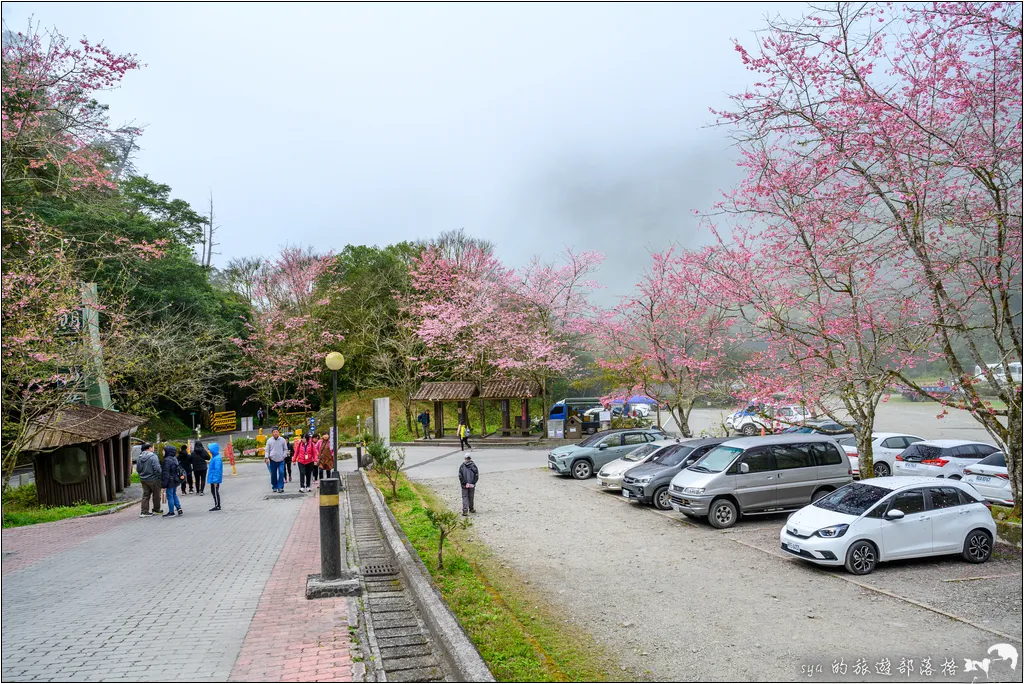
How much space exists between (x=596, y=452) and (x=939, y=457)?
947 cm

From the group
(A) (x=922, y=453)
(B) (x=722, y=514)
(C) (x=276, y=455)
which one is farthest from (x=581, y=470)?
(A) (x=922, y=453)

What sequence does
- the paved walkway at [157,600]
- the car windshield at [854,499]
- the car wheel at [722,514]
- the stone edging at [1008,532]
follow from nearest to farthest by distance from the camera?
the paved walkway at [157,600]
the car windshield at [854,499]
the stone edging at [1008,532]
the car wheel at [722,514]

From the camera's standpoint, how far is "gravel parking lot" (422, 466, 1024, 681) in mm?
6473

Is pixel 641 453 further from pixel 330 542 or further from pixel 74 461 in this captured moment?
pixel 74 461

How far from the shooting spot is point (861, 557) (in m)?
9.87

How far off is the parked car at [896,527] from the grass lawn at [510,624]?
4.51m

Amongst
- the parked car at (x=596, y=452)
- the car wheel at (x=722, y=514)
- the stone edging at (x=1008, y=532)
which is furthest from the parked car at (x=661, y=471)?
the stone edging at (x=1008, y=532)

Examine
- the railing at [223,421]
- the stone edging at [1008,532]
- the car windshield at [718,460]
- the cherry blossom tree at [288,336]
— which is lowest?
the stone edging at [1008,532]

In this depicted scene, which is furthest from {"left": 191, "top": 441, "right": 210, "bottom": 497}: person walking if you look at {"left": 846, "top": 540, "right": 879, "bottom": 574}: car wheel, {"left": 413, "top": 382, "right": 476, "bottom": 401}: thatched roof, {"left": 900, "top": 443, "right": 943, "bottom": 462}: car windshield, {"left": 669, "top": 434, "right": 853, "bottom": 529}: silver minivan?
{"left": 900, "top": 443, "right": 943, "bottom": 462}: car windshield

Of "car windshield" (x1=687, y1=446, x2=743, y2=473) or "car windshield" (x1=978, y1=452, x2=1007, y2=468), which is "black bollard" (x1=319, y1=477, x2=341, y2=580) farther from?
"car windshield" (x1=978, y1=452, x2=1007, y2=468)

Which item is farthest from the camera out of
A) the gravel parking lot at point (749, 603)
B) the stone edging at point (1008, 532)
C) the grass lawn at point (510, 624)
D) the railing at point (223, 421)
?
the railing at point (223, 421)

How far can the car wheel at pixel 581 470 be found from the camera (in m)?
21.3

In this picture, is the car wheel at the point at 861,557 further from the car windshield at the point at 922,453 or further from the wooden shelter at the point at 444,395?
the wooden shelter at the point at 444,395

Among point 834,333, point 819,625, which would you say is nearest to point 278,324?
point 834,333
